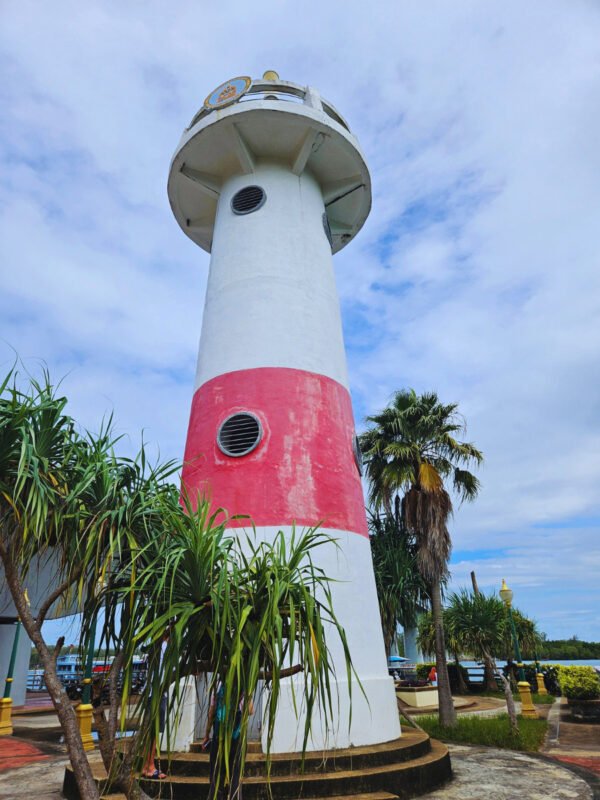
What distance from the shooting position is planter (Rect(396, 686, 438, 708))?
2102 centimetres

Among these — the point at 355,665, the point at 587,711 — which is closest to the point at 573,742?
the point at 587,711

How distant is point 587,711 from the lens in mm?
15414

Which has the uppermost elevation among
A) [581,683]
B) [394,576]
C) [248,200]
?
[248,200]

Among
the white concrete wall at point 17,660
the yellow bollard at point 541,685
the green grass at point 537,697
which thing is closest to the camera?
the white concrete wall at point 17,660

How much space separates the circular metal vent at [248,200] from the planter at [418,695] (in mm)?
17955

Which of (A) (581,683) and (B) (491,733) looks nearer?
(B) (491,733)

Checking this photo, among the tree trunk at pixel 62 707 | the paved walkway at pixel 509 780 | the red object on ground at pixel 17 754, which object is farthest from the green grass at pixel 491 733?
the tree trunk at pixel 62 707

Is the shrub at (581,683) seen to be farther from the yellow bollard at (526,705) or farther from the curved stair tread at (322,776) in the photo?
the curved stair tread at (322,776)

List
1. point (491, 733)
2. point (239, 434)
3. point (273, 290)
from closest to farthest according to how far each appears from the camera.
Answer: point (239, 434) → point (273, 290) → point (491, 733)

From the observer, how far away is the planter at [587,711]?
15.3 metres

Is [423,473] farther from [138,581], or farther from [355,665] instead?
[138,581]

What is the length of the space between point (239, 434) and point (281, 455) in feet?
2.86

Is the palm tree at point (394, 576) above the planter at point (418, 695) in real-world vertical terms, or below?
above

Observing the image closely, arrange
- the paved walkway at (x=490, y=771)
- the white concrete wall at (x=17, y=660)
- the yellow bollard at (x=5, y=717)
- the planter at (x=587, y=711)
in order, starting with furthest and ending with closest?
the white concrete wall at (x=17, y=660)
the planter at (x=587, y=711)
the yellow bollard at (x=5, y=717)
the paved walkway at (x=490, y=771)
